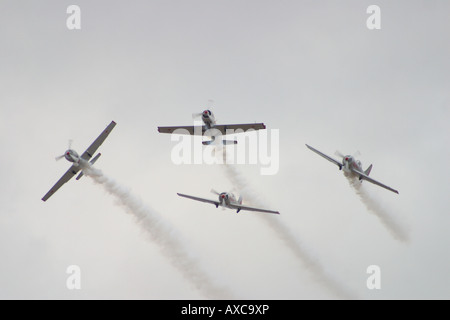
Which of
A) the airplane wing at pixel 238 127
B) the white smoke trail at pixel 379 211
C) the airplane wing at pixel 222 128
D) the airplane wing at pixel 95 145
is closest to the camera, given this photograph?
the airplane wing at pixel 95 145

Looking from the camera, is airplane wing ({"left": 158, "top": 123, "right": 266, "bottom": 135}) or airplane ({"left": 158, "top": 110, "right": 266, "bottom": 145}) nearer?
airplane ({"left": 158, "top": 110, "right": 266, "bottom": 145})

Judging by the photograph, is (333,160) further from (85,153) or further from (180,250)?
(85,153)

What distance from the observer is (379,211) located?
95.6 meters

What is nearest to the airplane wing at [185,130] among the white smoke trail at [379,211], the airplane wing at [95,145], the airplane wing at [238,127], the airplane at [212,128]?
the airplane at [212,128]

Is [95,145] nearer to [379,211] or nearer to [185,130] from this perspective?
[185,130]

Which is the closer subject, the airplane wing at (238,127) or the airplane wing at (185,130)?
the airplane wing at (238,127)

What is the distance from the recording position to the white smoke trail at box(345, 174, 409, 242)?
305ft

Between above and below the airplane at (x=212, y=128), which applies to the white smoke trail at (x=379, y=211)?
below

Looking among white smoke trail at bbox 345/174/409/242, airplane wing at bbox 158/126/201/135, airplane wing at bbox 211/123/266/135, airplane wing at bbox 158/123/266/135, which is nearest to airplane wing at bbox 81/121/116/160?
airplane wing at bbox 158/126/201/135

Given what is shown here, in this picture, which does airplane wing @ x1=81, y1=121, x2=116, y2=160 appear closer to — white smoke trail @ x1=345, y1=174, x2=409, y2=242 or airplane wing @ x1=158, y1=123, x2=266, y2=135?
airplane wing @ x1=158, y1=123, x2=266, y2=135

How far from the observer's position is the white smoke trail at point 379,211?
305ft

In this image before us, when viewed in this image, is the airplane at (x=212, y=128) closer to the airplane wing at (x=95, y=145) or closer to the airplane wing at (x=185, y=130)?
the airplane wing at (x=185, y=130)
